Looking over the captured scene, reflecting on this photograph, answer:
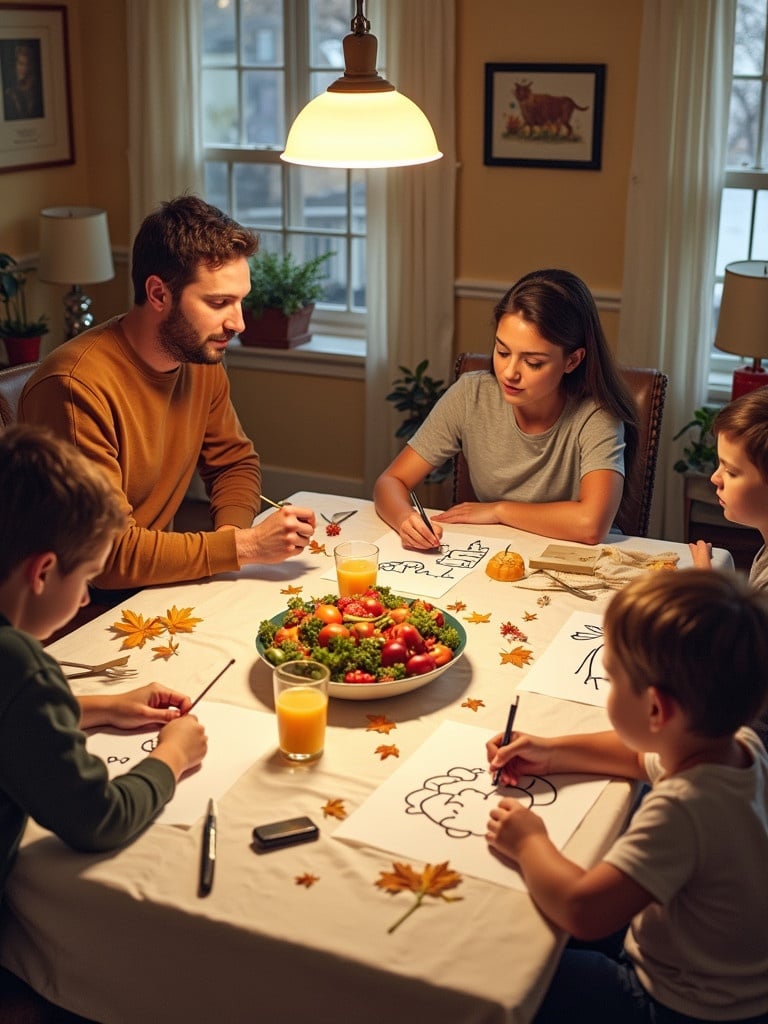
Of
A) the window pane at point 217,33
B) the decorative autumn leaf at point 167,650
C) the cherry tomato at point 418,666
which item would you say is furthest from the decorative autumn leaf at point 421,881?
the window pane at point 217,33

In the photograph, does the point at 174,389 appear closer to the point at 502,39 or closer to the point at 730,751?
the point at 730,751

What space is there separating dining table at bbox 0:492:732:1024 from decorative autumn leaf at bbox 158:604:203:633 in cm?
24

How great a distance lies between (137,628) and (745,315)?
2.31 meters

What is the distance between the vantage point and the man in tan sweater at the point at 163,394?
7.09 feet

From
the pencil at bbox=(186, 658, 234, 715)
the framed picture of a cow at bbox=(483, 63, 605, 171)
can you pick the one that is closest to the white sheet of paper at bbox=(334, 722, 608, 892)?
the pencil at bbox=(186, 658, 234, 715)

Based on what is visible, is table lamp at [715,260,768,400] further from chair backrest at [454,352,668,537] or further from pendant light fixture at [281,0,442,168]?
pendant light fixture at [281,0,442,168]

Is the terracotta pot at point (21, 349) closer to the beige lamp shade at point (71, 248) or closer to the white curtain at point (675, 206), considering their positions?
the beige lamp shade at point (71, 248)

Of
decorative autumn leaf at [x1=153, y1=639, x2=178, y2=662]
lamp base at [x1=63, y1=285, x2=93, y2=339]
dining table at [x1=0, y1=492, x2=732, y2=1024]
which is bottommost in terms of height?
dining table at [x1=0, y1=492, x2=732, y2=1024]

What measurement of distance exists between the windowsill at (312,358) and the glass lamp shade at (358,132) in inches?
102

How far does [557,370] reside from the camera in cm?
254

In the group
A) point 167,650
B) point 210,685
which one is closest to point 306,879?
point 210,685

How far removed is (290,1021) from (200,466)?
1.63 metres

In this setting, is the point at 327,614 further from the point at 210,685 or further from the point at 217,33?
the point at 217,33

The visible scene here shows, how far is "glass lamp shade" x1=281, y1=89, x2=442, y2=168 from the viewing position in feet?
6.46
